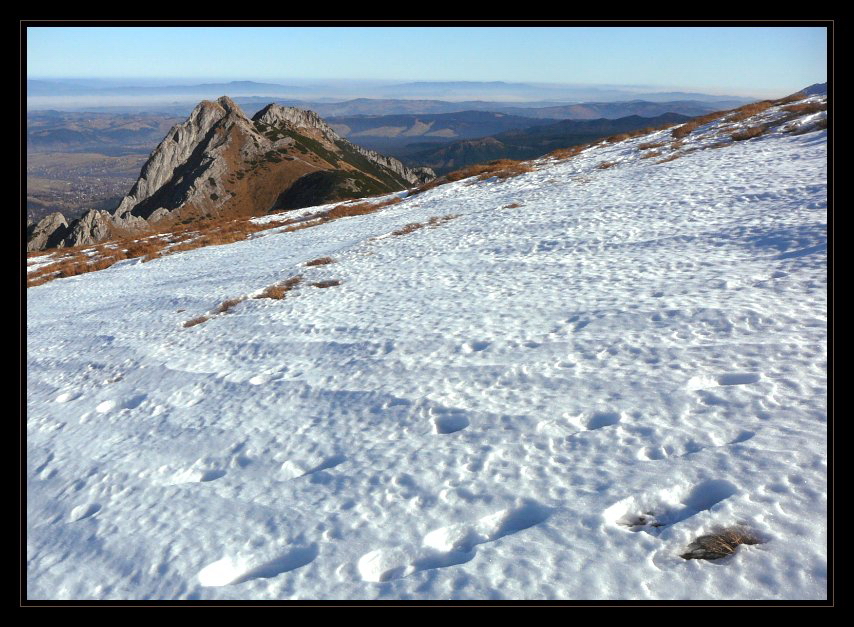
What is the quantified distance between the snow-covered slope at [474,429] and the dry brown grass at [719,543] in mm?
93

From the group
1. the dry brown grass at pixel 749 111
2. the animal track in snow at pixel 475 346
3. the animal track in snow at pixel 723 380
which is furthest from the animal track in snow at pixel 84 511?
the dry brown grass at pixel 749 111

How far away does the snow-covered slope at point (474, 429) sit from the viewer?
18.5 feet

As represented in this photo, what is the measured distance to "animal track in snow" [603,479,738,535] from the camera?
578 cm

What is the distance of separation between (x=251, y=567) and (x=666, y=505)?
5270 mm

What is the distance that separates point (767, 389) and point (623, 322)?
11.3 feet

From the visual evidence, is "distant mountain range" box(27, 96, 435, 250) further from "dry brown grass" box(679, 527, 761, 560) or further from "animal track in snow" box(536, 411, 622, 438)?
"dry brown grass" box(679, 527, 761, 560)

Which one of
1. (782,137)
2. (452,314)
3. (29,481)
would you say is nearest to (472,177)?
(782,137)

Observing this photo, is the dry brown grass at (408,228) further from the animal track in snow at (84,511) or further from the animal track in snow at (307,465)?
the animal track in snow at (84,511)

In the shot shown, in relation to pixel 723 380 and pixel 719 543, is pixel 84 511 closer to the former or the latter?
pixel 719 543

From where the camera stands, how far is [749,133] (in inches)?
1201

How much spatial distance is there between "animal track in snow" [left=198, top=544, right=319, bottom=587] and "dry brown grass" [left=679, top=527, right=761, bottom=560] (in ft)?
14.5

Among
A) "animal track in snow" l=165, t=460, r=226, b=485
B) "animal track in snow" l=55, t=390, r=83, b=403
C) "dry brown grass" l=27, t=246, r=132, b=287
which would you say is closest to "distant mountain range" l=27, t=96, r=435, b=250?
"dry brown grass" l=27, t=246, r=132, b=287

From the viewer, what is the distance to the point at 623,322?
10.9 m
